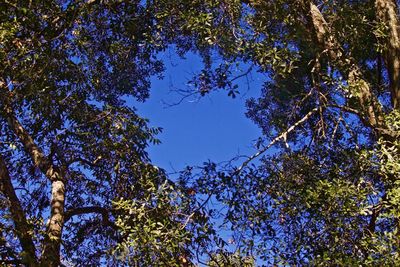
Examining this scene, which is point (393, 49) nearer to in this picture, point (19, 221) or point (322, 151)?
point (322, 151)

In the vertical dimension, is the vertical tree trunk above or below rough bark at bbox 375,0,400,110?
below

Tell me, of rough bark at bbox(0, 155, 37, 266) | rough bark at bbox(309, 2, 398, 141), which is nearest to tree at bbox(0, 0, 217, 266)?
rough bark at bbox(0, 155, 37, 266)

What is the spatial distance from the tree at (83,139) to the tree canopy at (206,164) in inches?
0.8

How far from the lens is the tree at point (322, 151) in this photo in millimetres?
5449

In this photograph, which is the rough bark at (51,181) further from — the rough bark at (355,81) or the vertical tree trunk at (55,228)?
the rough bark at (355,81)

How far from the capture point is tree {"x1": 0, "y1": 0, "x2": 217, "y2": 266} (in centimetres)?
582

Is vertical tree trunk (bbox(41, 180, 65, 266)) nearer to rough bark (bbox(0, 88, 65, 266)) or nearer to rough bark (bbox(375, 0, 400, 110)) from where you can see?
rough bark (bbox(0, 88, 65, 266))

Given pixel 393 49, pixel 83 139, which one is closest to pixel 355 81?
pixel 393 49

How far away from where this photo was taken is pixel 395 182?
516 centimetres

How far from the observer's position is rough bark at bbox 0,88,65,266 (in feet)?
22.2

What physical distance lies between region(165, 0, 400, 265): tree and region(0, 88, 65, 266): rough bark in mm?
2037

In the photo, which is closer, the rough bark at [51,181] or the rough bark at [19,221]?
the rough bark at [19,221]

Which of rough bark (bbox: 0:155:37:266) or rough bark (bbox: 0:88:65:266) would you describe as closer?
rough bark (bbox: 0:155:37:266)

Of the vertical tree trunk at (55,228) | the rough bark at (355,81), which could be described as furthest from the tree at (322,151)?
the vertical tree trunk at (55,228)
